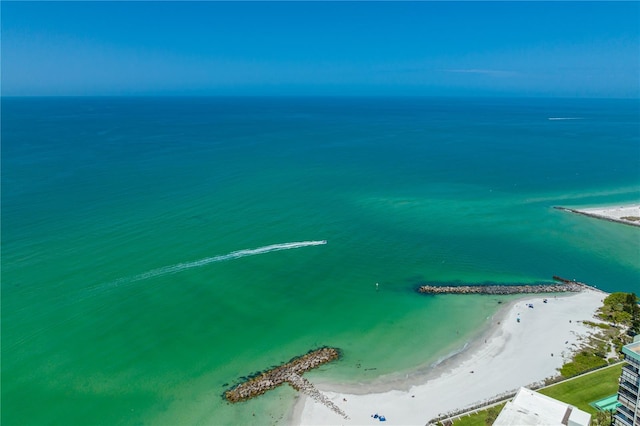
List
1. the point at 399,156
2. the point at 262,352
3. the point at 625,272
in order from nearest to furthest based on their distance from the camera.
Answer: the point at 262,352 → the point at 625,272 → the point at 399,156

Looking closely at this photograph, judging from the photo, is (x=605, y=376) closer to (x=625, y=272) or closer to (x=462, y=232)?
(x=625, y=272)

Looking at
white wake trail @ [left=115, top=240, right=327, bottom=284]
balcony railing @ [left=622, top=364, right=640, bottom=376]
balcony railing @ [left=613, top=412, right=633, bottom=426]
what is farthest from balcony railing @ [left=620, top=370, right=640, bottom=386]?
white wake trail @ [left=115, top=240, right=327, bottom=284]

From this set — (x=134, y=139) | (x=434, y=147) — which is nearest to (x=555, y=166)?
(x=434, y=147)

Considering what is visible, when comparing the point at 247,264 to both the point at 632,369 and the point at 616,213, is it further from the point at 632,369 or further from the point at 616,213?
the point at 616,213

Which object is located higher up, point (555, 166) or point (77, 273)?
point (555, 166)

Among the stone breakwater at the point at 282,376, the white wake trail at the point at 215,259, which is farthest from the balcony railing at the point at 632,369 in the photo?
the white wake trail at the point at 215,259

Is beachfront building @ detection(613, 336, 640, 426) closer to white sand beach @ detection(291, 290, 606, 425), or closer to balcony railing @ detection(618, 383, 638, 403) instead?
balcony railing @ detection(618, 383, 638, 403)

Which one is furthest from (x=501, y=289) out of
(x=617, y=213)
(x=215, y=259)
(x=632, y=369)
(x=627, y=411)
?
(x=617, y=213)

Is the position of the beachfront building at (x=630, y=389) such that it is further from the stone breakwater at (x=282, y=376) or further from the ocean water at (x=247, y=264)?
the stone breakwater at (x=282, y=376)
